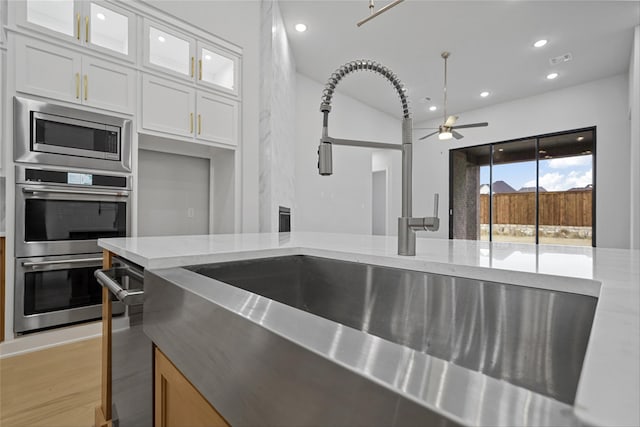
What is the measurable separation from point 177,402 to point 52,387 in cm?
173

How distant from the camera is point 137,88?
2.59 metres

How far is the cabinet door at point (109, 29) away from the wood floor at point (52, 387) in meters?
2.22

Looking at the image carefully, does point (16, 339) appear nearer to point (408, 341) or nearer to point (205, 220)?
point (205, 220)

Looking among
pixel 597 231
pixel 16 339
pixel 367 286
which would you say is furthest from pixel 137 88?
pixel 597 231

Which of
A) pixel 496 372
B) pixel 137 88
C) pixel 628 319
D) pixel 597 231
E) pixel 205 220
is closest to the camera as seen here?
pixel 628 319

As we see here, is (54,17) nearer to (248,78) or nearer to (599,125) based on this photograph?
(248,78)

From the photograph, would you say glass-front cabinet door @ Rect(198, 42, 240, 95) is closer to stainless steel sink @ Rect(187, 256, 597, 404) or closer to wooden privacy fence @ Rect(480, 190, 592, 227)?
stainless steel sink @ Rect(187, 256, 597, 404)

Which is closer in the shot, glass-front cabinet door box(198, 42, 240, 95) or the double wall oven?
the double wall oven

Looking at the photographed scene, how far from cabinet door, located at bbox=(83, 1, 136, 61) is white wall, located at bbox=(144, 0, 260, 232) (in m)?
0.84

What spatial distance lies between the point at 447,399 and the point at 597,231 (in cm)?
658

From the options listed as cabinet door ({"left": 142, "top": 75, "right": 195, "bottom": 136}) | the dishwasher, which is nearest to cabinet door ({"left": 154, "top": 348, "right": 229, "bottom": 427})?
the dishwasher

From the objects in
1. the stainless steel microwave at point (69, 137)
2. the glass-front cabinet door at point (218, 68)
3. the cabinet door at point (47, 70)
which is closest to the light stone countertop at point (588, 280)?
the stainless steel microwave at point (69, 137)

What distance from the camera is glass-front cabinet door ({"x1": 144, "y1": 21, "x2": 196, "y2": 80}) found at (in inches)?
105

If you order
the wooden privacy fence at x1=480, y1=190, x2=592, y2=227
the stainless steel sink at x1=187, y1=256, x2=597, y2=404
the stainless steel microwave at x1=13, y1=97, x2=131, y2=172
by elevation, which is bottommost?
the stainless steel sink at x1=187, y1=256, x2=597, y2=404
